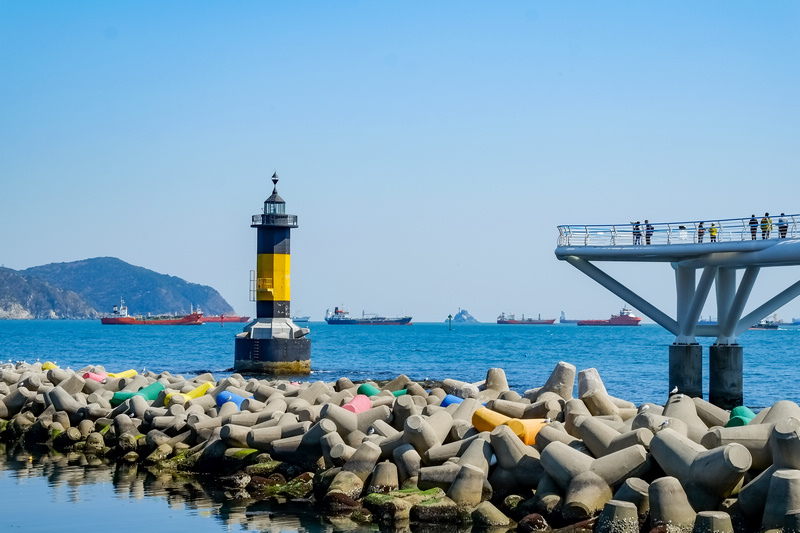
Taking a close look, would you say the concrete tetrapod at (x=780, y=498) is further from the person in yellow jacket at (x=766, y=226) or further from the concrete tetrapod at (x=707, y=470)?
the person in yellow jacket at (x=766, y=226)

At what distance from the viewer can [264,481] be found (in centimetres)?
1512

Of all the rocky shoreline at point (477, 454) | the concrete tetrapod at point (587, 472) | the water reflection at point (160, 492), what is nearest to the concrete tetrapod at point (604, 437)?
the rocky shoreline at point (477, 454)

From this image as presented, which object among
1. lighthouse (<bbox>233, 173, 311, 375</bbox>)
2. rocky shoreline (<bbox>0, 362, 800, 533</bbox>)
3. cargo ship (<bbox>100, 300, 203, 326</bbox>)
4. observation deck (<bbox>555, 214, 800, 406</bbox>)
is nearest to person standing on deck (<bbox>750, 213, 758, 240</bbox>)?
observation deck (<bbox>555, 214, 800, 406</bbox>)

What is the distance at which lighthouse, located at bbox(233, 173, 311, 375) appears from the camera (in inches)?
1658

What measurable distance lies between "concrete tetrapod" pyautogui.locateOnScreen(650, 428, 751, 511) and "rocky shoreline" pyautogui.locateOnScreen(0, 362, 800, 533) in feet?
0.05

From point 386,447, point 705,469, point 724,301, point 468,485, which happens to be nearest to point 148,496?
point 386,447

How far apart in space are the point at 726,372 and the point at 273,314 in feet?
61.5

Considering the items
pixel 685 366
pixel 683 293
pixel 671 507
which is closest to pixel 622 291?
pixel 683 293

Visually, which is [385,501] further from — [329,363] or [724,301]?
[329,363]

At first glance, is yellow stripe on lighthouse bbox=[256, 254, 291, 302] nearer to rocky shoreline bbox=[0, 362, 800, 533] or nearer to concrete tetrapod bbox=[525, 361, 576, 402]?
rocky shoreline bbox=[0, 362, 800, 533]

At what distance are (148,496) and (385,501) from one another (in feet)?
12.4

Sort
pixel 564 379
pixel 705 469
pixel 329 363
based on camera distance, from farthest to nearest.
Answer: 1. pixel 329 363
2. pixel 564 379
3. pixel 705 469

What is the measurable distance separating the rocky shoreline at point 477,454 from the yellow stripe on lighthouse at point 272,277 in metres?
22.6

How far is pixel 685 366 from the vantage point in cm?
3191
